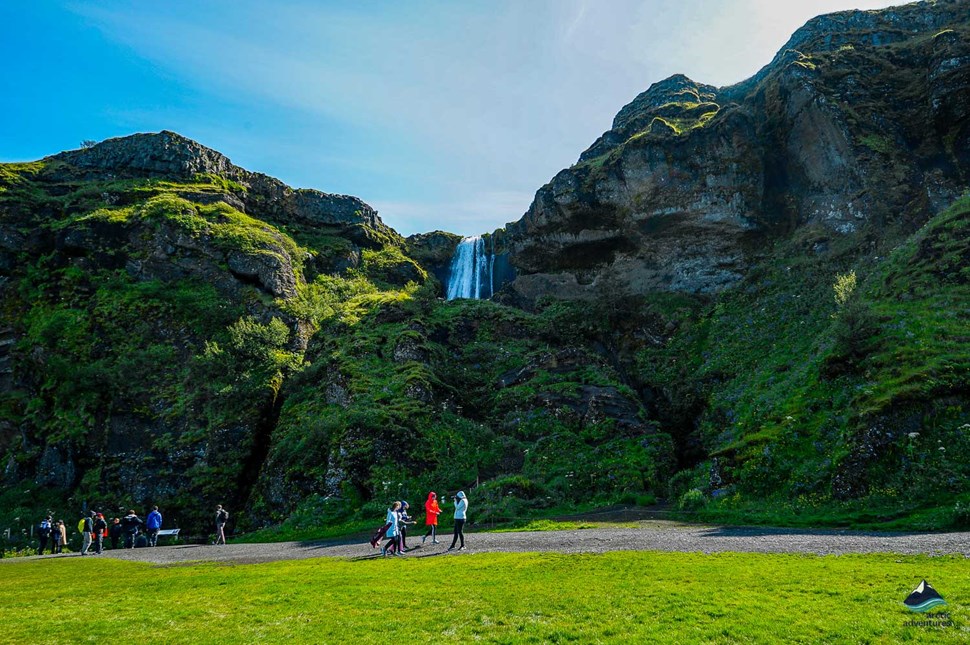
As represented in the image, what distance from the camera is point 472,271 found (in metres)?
79.6

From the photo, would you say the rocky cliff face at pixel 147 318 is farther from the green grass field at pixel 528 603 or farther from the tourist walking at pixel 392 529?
the green grass field at pixel 528 603

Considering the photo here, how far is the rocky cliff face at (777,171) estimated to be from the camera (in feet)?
148

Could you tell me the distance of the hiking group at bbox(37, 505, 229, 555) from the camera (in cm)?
2847

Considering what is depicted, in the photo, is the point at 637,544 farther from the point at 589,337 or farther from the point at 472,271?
the point at 472,271

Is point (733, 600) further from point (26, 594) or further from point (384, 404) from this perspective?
point (384, 404)

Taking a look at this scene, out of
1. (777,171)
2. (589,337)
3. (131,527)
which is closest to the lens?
(131,527)

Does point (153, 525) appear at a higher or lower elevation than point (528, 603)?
lower

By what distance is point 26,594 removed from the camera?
1614 cm

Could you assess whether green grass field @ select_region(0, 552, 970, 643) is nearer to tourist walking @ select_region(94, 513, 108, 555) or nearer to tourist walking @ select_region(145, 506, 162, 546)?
tourist walking @ select_region(94, 513, 108, 555)

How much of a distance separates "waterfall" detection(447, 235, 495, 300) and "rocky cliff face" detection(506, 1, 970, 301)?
11096mm

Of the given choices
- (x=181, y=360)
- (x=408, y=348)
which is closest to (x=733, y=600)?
(x=408, y=348)

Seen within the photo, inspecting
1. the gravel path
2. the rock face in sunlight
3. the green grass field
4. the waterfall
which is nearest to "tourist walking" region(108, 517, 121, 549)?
the rock face in sunlight

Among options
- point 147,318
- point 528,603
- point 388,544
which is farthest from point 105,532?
point 528,603

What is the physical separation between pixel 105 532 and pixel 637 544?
28880mm
